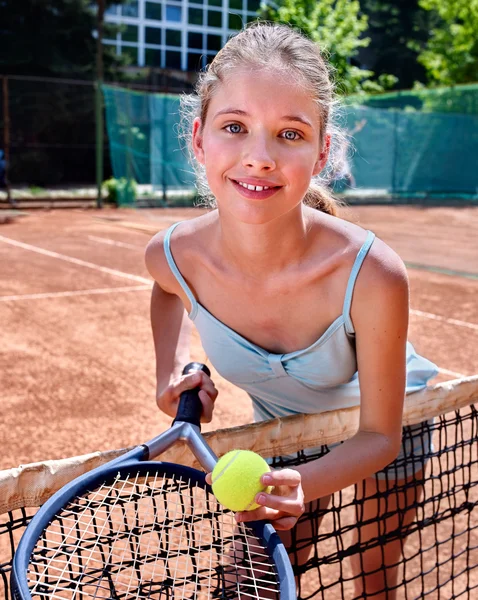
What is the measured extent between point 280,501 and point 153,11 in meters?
26.9

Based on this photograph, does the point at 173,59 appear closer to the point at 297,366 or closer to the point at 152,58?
the point at 152,58

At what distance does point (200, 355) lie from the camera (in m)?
4.98

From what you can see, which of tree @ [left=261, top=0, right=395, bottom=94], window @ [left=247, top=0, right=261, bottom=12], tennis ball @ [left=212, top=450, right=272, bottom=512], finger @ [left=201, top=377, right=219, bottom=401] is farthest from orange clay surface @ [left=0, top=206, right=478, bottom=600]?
window @ [left=247, top=0, right=261, bottom=12]

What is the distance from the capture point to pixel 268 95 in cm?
149

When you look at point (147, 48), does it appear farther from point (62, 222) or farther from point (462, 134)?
point (62, 222)

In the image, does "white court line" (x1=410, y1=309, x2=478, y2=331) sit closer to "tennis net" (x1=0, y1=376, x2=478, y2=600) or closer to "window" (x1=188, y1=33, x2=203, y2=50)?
"tennis net" (x1=0, y1=376, x2=478, y2=600)

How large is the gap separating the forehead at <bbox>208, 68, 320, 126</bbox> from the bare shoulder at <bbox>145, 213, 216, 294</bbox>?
1.35ft

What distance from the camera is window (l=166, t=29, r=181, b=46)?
26.0 metres

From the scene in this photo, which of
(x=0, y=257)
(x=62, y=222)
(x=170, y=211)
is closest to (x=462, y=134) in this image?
(x=170, y=211)

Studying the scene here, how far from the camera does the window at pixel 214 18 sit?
2650 cm

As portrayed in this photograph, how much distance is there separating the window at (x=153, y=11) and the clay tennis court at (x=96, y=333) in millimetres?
17251

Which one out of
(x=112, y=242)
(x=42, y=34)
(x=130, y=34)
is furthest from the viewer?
(x=130, y=34)

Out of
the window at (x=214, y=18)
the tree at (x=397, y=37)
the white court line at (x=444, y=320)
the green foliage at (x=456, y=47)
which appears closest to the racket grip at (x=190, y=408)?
the white court line at (x=444, y=320)

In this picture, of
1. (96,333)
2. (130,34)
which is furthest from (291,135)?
(130,34)
